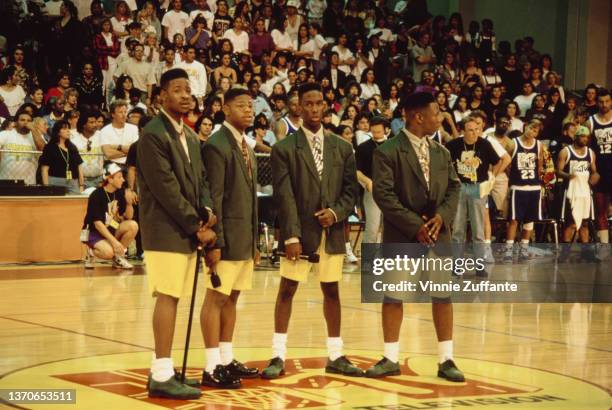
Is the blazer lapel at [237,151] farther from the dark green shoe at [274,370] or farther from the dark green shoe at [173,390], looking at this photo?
the dark green shoe at [173,390]

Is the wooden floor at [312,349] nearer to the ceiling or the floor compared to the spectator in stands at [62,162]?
nearer to the floor

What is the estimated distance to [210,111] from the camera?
15523mm

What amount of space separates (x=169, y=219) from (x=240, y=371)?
1.21 m

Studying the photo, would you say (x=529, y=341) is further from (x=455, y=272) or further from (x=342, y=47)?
(x=342, y=47)

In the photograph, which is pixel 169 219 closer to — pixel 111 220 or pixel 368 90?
pixel 111 220

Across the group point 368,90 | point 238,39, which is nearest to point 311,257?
point 238,39

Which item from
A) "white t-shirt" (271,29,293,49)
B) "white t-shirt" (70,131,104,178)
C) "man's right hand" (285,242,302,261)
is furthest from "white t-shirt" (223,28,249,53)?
"man's right hand" (285,242,302,261)

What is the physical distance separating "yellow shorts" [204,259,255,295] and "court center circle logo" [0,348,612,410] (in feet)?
2.02

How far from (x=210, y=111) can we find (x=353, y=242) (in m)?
3.68

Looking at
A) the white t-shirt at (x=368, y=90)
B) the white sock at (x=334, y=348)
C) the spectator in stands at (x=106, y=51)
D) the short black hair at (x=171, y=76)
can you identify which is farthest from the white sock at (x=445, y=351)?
the white t-shirt at (x=368, y=90)

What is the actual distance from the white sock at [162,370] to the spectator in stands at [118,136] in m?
8.84

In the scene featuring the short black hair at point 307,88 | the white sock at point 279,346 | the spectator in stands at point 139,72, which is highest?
the spectator in stands at point 139,72

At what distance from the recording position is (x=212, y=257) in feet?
23.4

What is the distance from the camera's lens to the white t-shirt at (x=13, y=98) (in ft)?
55.9
